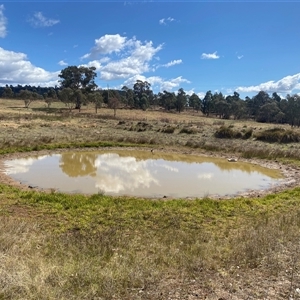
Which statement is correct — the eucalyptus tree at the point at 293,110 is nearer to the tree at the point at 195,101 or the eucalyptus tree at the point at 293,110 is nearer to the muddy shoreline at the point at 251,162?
the tree at the point at 195,101

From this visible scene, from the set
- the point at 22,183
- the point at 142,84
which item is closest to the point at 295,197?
the point at 22,183

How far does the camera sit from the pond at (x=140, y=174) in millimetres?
13133

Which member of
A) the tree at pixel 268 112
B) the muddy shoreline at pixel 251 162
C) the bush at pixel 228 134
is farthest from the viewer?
the tree at pixel 268 112

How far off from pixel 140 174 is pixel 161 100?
88147 mm

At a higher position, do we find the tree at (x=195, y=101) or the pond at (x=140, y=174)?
the tree at (x=195, y=101)

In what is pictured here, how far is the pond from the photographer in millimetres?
13133

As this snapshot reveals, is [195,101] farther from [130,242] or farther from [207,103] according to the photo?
[130,242]

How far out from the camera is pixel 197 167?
18516 mm

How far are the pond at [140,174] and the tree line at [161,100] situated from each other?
47.3 m

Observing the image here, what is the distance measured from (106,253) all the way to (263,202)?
7.37 m

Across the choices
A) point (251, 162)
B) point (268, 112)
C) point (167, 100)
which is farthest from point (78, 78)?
point (251, 162)

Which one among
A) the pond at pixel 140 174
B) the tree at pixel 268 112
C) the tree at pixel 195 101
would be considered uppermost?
the tree at pixel 195 101

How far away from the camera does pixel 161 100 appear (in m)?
102

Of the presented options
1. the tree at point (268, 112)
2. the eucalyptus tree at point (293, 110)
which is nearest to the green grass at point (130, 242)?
the eucalyptus tree at point (293, 110)
